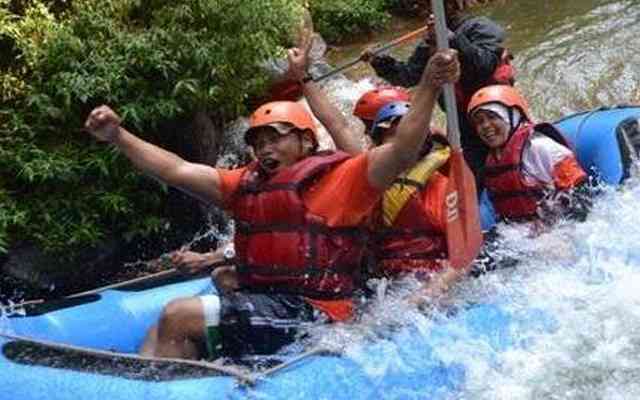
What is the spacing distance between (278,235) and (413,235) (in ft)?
2.02

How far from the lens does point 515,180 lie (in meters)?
4.41

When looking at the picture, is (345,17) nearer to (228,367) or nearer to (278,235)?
(278,235)

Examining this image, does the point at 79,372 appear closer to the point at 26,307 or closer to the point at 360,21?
the point at 26,307

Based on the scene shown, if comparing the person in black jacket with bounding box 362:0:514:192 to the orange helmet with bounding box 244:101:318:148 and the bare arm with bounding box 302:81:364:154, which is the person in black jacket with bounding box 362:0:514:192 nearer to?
the bare arm with bounding box 302:81:364:154

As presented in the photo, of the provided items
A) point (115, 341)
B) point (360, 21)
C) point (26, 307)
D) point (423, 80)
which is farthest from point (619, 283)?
point (360, 21)

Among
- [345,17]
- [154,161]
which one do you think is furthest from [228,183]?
[345,17]

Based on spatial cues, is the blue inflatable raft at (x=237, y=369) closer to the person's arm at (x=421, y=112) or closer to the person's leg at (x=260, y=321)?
the person's leg at (x=260, y=321)

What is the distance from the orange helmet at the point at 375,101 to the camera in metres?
4.16

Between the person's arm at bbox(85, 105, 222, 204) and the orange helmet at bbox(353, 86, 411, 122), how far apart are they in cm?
86

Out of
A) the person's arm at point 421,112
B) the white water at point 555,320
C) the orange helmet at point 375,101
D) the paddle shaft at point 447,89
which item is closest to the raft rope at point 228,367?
the white water at point 555,320

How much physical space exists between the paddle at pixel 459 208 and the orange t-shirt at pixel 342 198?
0.43 meters

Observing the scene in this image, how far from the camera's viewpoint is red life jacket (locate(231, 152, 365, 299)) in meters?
3.51

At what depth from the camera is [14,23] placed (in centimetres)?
573

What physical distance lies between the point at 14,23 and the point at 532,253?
351 cm
